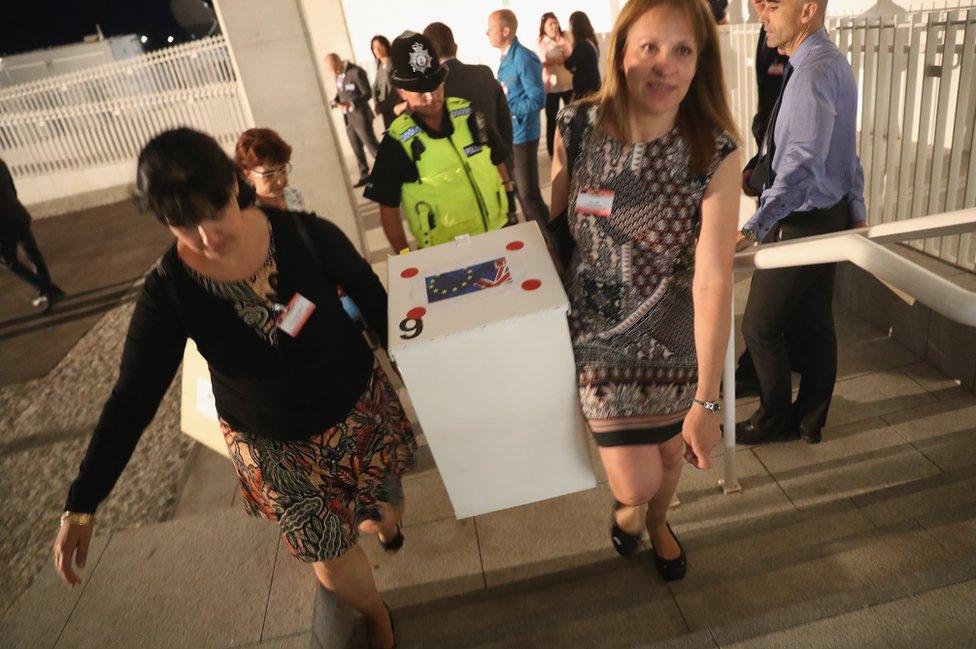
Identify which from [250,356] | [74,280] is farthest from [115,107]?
[250,356]

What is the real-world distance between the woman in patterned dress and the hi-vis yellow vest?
84 cm

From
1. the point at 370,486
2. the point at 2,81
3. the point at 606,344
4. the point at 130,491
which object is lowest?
the point at 130,491

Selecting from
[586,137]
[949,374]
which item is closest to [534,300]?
[586,137]

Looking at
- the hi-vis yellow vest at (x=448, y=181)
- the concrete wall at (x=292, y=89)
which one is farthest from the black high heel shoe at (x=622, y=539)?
the concrete wall at (x=292, y=89)

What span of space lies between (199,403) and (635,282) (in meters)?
2.07

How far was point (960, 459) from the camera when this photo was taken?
2309mm

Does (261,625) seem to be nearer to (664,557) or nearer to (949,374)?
(664,557)

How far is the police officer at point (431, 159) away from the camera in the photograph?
2426 millimetres

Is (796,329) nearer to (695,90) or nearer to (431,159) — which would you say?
(695,90)

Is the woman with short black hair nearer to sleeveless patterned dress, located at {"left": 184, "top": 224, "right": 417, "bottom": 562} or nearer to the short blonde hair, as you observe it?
the short blonde hair

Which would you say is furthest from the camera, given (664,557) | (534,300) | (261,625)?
(664,557)

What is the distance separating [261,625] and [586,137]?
169 cm

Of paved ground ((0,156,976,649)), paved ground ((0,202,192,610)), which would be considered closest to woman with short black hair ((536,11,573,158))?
paved ground ((0,202,192,610))

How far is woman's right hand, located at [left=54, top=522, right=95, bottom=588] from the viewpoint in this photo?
140 centimetres
